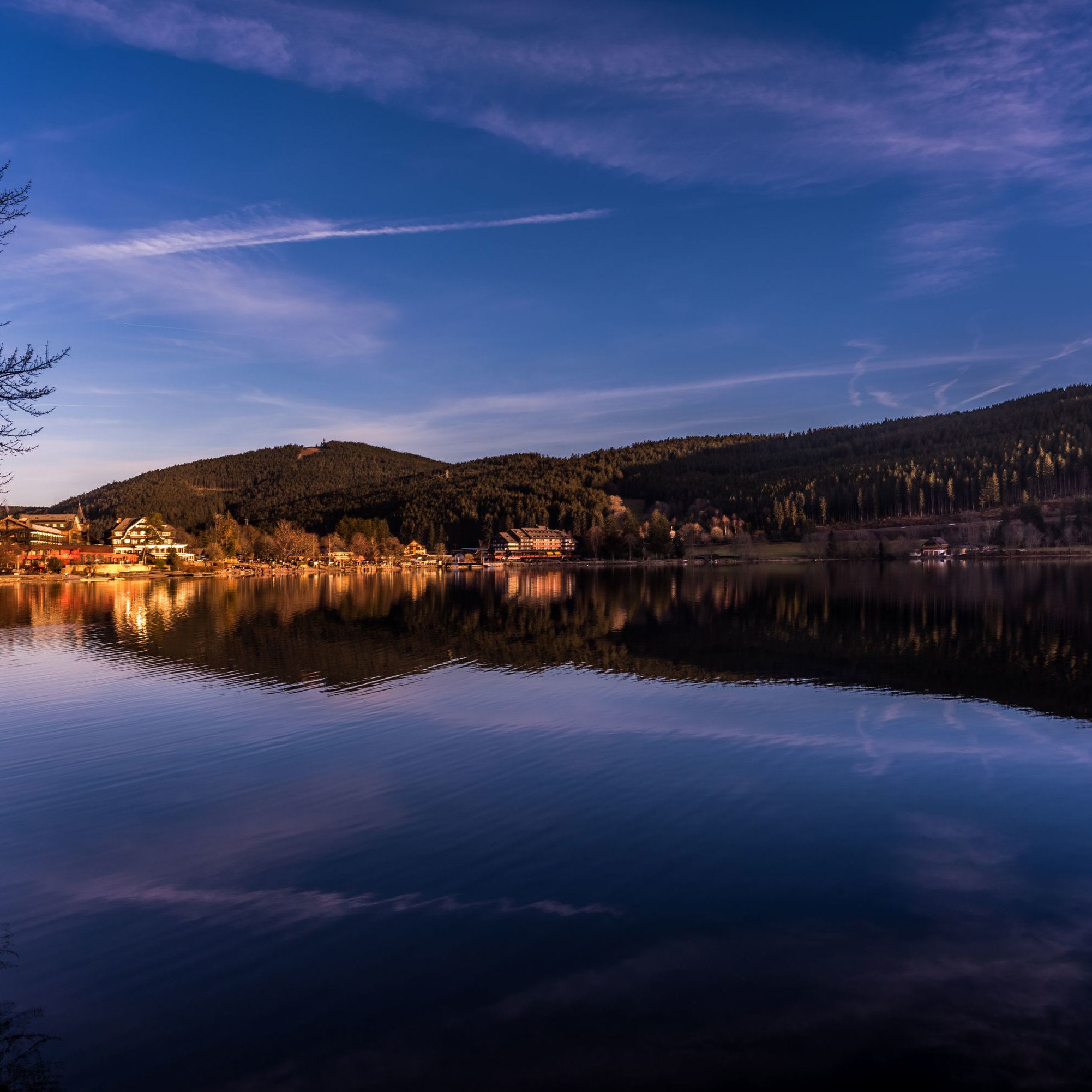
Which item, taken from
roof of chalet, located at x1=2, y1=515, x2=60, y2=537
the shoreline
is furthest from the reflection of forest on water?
roof of chalet, located at x1=2, y1=515, x2=60, y2=537

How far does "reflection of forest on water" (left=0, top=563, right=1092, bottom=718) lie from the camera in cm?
3162

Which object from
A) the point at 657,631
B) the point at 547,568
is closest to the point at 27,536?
the point at 547,568

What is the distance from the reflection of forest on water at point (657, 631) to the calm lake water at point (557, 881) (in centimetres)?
184

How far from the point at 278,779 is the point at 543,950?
998 cm

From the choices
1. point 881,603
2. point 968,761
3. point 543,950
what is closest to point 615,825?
point 543,950

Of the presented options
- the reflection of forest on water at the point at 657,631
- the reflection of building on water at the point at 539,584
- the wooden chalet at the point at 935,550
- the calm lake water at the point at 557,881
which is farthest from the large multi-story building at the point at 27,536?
the wooden chalet at the point at 935,550

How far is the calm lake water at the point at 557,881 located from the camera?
8.12m

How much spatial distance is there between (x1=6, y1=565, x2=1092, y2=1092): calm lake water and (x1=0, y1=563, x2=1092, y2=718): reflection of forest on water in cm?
184

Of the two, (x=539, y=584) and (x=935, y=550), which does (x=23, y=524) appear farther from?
(x=935, y=550)

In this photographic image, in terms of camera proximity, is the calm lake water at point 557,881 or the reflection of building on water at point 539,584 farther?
the reflection of building on water at point 539,584

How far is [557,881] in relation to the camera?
12023 mm

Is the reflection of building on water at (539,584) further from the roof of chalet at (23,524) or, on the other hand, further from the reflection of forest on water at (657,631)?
the roof of chalet at (23,524)

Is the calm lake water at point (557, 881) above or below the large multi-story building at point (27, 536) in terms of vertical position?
below

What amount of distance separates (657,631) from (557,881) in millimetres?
36889
